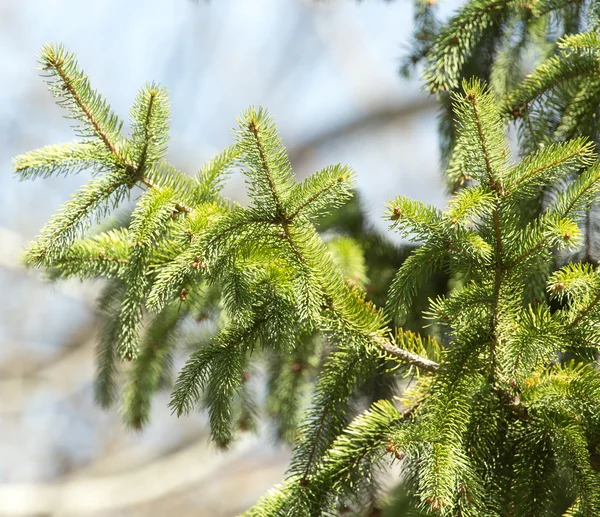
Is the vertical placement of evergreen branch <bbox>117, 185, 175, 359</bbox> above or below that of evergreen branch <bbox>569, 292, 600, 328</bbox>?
above

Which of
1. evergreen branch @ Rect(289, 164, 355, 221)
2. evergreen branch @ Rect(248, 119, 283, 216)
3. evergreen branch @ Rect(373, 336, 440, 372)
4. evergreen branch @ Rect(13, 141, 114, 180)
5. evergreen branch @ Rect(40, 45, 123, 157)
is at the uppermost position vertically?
evergreen branch @ Rect(40, 45, 123, 157)

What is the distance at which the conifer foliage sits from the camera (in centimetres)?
72

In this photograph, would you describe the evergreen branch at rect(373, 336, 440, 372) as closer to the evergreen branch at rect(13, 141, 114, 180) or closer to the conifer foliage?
the conifer foliage

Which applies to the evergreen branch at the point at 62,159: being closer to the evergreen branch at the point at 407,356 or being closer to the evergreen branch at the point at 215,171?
the evergreen branch at the point at 215,171

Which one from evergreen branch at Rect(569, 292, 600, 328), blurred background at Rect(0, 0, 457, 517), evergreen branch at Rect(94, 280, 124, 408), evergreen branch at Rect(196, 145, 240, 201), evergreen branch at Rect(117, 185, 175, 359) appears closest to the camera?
evergreen branch at Rect(569, 292, 600, 328)

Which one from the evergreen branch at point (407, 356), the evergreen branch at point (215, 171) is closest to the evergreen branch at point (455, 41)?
the evergreen branch at point (215, 171)

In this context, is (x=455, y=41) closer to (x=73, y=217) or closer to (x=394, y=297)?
(x=394, y=297)

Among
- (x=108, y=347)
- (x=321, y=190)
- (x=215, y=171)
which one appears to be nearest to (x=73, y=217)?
(x=215, y=171)

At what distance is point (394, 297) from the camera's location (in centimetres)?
84

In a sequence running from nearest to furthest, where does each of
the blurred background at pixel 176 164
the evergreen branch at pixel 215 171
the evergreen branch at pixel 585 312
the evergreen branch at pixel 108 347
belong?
the evergreen branch at pixel 585 312 < the evergreen branch at pixel 215 171 < the evergreen branch at pixel 108 347 < the blurred background at pixel 176 164

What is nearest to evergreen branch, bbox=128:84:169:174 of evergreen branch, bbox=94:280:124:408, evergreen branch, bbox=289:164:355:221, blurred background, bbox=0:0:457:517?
evergreen branch, bbox=289:164:355:221

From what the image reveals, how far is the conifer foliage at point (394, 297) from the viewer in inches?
28.5

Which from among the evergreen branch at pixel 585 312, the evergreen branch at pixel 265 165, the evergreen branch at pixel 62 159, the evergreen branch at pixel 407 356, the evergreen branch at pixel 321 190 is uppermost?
the evergreen branch at pixel 62 159

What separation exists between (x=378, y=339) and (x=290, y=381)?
0.60 metres
